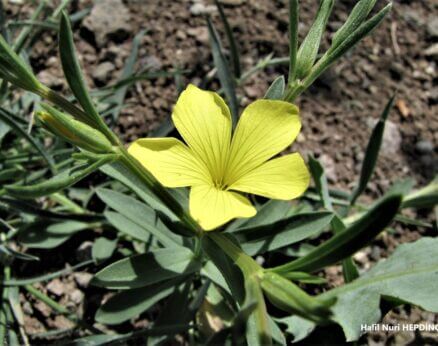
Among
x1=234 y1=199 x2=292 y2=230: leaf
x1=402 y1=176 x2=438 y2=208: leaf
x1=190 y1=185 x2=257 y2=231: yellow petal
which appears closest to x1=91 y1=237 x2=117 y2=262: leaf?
x1=234 y1=199 x2=292 y2=230: leaf

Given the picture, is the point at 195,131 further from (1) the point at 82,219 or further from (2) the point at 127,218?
(1) the point at 82,219

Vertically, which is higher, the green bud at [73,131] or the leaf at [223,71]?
the leaf at [223,71]

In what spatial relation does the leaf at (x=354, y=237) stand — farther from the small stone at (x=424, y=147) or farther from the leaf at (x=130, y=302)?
the small stone at (x=424, y=147)

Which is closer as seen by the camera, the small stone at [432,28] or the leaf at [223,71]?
the leaf at [223,71]

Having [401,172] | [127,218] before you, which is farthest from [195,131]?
[401,172]

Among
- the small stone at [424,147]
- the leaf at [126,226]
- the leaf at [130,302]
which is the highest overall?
the small stone at [424,147]

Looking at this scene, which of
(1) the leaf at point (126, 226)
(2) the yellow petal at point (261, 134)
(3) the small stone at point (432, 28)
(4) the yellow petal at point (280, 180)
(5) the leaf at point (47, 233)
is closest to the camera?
(4) the yellow petal at point (280, 180)

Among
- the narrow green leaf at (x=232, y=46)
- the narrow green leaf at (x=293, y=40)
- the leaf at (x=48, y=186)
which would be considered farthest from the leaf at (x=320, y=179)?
the leaf at (x=48, y=186)
